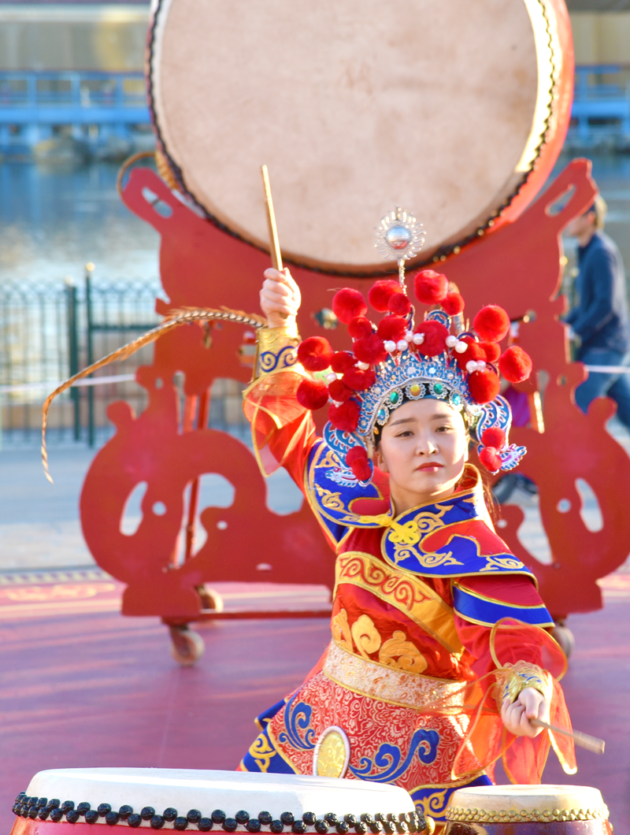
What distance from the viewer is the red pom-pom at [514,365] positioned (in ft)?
5.63

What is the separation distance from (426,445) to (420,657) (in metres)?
0.32

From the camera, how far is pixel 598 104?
1452 inches

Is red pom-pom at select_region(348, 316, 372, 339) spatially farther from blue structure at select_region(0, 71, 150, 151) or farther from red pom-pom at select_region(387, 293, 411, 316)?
blue structure at select_region(0, 71, 150, 151)

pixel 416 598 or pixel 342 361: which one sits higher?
pixel 342 361

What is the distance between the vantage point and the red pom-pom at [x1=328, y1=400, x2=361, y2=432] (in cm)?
175

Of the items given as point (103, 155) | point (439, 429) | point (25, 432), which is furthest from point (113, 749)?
point (103, 155)

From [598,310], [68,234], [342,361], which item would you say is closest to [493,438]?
[342,361]

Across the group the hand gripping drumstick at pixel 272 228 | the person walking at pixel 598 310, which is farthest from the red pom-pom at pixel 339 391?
the person walking at pixel 598 310

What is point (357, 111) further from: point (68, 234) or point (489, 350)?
point (68, 234)

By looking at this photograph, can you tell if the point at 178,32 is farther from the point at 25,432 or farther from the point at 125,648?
the point at 25,432

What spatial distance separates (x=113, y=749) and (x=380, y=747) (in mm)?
991

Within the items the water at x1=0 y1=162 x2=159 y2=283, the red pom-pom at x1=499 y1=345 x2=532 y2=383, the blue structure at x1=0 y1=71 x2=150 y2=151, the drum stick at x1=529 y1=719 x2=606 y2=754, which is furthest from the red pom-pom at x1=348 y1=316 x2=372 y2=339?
the blue structure at x1=0 y1=71 x2=150 y2=151

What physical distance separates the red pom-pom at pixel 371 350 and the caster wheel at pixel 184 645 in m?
1.44

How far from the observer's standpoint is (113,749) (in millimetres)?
2443
